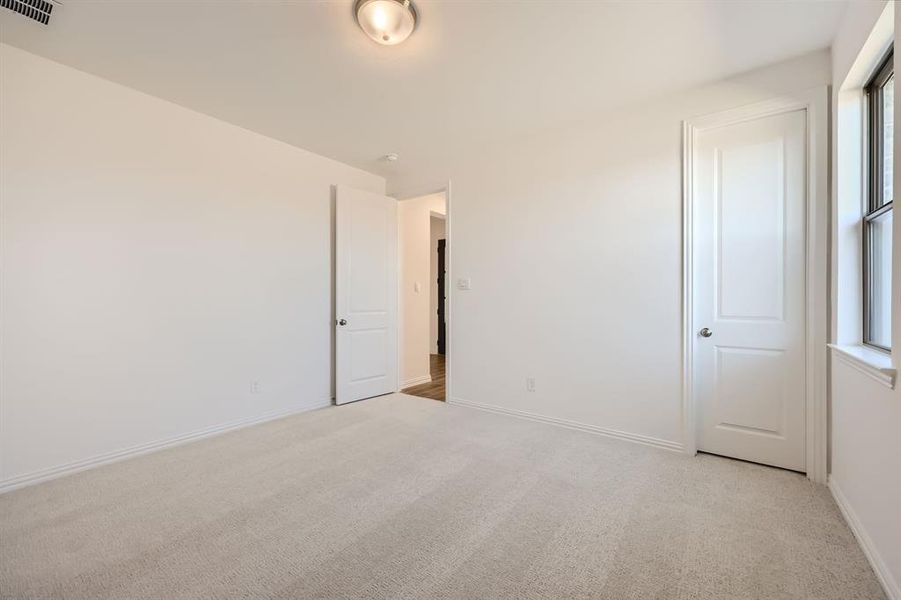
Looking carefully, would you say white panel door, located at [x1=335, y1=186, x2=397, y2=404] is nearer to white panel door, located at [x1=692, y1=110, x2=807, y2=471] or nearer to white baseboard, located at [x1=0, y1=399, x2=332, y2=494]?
white baseboard, located at [x1=0, y1=399, x2=332, y2=494]

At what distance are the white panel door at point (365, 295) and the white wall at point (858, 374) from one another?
3.55 meters

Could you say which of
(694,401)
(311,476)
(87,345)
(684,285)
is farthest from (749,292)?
(87,345)

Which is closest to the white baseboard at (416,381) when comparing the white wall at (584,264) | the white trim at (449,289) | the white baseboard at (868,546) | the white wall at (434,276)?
the white trim at (449,289)

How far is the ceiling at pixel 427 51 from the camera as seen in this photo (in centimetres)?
191

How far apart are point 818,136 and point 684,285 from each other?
1.07 meters

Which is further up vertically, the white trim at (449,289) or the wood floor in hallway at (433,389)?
the white trim at (449,289)

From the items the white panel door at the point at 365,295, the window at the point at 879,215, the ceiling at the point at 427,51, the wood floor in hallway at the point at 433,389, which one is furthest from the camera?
the wood floor in hallway at the point at 433,389

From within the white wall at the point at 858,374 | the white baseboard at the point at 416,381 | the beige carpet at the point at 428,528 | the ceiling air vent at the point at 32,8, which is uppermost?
the ceiling air vent at the point at 32,8

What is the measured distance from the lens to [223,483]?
225 cm

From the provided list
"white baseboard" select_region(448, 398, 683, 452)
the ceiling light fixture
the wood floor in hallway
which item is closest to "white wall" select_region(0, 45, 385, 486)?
the wood floor in hallway

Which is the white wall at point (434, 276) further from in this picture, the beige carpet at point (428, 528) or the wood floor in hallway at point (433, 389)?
the beige carpet at point (428, 528)

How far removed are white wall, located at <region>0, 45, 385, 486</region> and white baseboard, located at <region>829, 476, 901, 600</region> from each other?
3.75m

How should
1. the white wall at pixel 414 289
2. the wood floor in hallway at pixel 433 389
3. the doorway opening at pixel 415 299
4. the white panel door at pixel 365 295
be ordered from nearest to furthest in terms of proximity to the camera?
the white panel door at pixel 365 295 < the wood floor in hallway at pixel 433 389 < the doorway opening at pixel 415 299 < the white wall at pixel 414 289

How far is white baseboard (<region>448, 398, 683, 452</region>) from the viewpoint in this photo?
2.74 m
